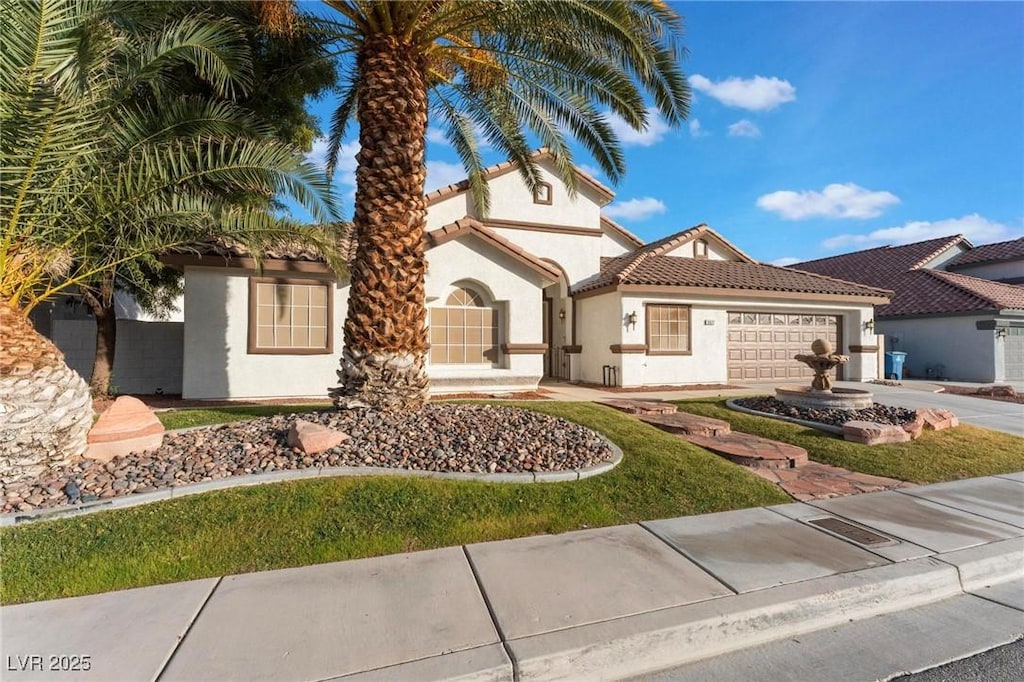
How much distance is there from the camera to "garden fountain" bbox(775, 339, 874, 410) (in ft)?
31.6

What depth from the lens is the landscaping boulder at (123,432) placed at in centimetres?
534

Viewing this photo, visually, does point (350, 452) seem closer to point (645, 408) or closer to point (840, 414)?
point (645, 408)

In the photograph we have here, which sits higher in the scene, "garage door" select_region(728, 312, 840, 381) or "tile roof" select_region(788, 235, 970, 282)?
"tile roof" select_region(788, 235, 970, 282)

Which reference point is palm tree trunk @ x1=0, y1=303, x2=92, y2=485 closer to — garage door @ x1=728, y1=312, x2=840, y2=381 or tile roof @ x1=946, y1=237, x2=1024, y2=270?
garage door @ x1=728, y1=312, x2=840, y2=381

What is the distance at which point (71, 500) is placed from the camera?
4.49 metres

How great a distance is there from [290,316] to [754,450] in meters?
9.89

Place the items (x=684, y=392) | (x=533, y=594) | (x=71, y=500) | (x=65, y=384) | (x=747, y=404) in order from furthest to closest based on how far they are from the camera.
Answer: (x=684, y=392), (x=747, y=404), (x=65, y=384), (x=71, y=500), (x=533, y=594)

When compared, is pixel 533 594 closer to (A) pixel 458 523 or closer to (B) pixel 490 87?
(A) pixel 458 523

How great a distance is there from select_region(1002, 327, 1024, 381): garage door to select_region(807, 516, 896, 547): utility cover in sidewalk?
20.3m

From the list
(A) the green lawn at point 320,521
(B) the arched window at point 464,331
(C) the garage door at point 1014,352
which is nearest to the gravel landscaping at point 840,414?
(A) the green lawn at point 320,521

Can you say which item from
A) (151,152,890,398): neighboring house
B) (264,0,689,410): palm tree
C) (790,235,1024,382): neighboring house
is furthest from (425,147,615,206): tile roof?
(790,235,1024,382): neighboring house

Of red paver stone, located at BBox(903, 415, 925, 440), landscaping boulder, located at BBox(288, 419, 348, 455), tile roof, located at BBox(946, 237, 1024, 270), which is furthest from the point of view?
tile roof, located at BBox(946, 237, 1024, 270)

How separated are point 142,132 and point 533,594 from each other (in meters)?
7.75

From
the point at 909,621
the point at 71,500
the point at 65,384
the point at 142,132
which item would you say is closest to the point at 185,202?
the point at 142,132
